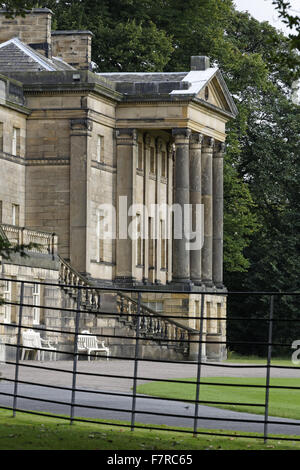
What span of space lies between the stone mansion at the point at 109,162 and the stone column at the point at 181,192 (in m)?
0.05

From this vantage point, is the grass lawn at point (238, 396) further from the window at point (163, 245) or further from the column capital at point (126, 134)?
the window at point (163, 245)

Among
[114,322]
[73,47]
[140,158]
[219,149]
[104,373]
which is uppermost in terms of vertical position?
[73,47]

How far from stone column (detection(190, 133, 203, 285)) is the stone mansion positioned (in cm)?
5

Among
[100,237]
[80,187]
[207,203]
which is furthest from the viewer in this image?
[207,203]

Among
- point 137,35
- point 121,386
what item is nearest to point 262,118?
point 137,35

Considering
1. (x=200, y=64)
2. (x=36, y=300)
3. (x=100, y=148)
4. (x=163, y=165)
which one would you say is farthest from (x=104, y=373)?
(x=163, y=165)

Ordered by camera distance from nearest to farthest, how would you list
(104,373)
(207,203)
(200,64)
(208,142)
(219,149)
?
(104,373) → (200,64) → (208,142) → (207,203) → (219,149)

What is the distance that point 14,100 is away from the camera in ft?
195

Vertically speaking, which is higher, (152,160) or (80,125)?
(80,125)

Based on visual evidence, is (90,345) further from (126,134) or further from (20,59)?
(20,59)

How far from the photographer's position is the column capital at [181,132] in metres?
64.7

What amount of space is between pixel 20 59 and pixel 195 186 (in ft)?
36.1

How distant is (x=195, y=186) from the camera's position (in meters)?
67.2

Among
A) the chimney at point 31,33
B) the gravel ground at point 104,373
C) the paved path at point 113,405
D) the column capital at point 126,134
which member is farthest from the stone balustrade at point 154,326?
the paved path at point 113,405
